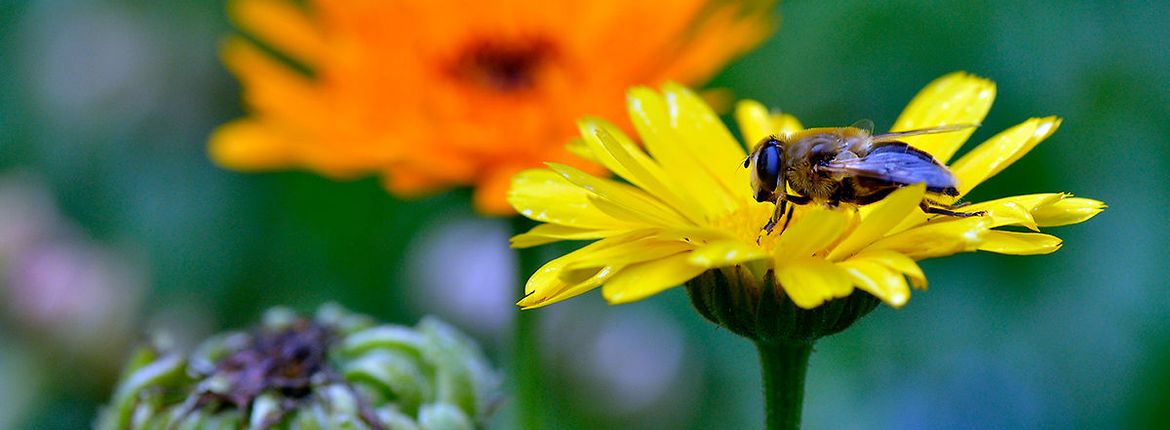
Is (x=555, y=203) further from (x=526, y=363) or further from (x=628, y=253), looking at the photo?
(x=526, y=363)

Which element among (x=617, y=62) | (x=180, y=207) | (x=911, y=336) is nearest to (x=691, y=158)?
(x=617, y=62)

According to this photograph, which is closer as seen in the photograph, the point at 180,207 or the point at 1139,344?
the point at 1139,344

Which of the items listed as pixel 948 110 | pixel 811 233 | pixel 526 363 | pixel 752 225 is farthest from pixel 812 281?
pixel 526 363

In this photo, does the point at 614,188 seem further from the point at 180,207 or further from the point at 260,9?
the point at 180,207

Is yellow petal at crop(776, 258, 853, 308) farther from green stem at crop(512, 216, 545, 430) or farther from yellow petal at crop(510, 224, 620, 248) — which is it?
green stem at crop(512, 216, 545, 430)

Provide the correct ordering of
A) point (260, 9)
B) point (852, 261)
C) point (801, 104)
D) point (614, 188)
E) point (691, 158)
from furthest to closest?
point (801, 104) < point (260, 9) < point (691, 158) < point (614, 188) < point (852, 261)

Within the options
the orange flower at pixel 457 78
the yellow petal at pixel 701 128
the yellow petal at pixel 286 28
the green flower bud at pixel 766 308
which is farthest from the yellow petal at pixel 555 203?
the yellow petal at pixel 286 28

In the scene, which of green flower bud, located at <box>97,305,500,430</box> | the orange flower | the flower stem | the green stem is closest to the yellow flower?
the flower stem

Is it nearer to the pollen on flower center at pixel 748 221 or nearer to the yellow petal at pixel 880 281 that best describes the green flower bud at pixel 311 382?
the pollen on flower center at pixel 748 221
